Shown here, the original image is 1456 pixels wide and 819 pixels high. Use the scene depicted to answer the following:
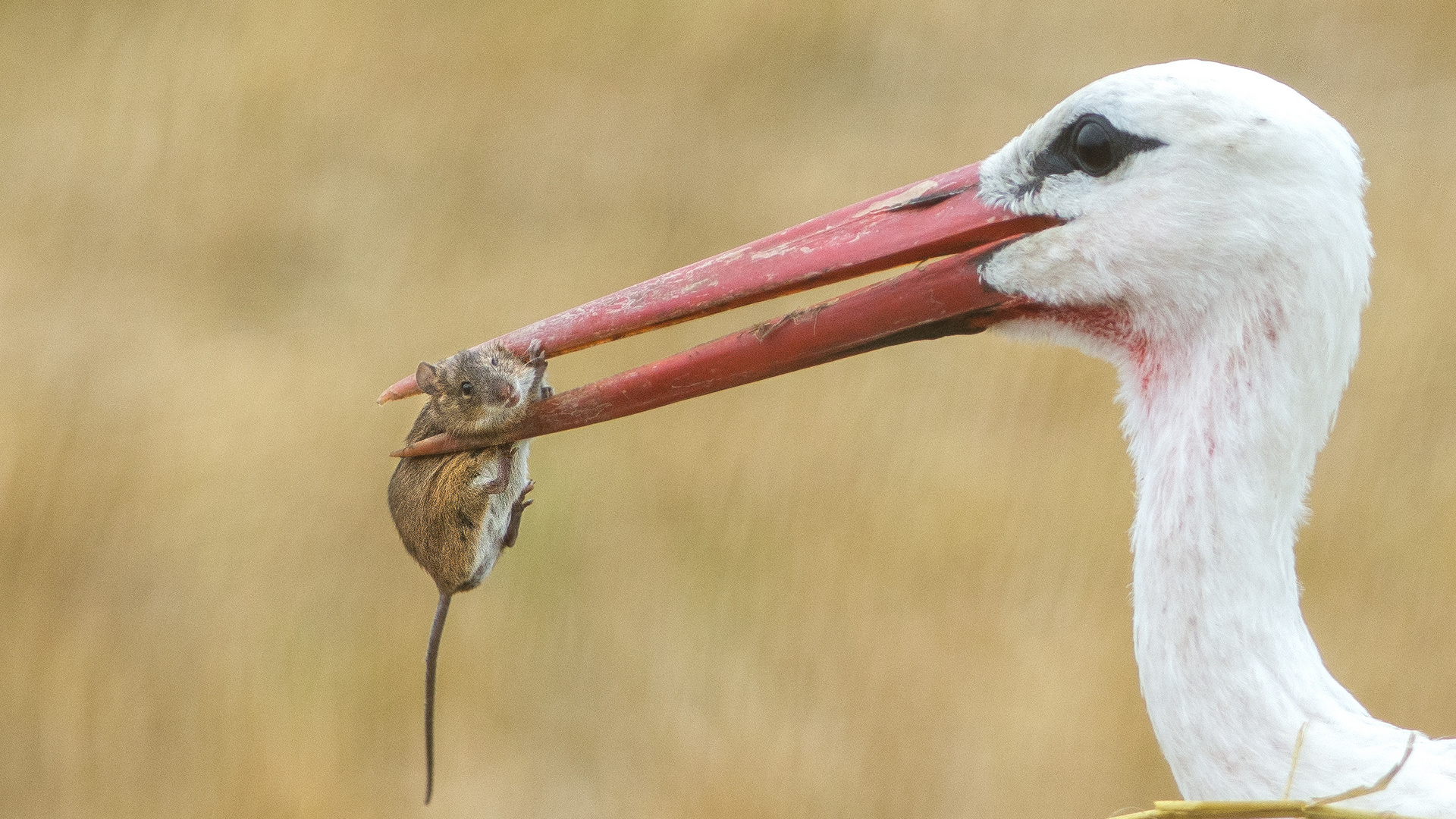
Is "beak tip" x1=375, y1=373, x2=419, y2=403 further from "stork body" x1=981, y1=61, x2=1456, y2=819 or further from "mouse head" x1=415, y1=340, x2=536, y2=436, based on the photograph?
"stork body" x1=981, y1=61, x2=1456, y2=819

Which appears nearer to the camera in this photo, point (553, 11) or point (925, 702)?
point (925, 702)

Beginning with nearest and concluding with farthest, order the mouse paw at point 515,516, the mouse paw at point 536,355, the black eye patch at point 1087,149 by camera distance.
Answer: the black eye patch at point 1087,149, the mouse paw at point 536,355, the mouse paw at point 515,516

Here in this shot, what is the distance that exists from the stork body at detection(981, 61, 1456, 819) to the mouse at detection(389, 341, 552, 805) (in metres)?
0.84

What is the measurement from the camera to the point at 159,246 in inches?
226

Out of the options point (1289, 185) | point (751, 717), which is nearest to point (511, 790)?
point (751, 717)

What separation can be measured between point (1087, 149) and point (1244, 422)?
A: 0.42 meters

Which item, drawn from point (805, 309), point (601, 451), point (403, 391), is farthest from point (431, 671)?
point (601, 451)

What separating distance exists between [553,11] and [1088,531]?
3.70 m

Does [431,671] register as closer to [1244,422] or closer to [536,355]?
[536,355]

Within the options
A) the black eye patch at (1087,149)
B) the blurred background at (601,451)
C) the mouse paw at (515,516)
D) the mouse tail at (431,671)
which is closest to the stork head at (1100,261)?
the black eye patch at (1087,149)

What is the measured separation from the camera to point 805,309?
189 cm

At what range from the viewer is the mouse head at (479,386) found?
1.81 meters

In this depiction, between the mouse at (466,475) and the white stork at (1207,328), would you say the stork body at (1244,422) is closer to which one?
the white stork at (1207,328)

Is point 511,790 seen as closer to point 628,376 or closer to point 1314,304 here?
point 628,376
